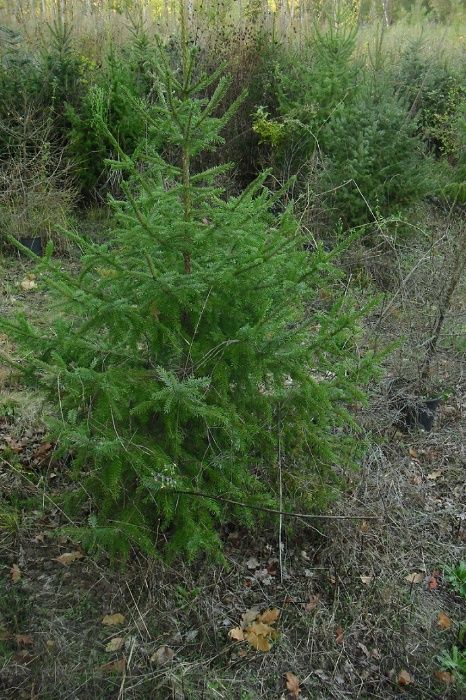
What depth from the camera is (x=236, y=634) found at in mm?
3109

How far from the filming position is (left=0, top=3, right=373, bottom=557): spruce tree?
2.79 meters

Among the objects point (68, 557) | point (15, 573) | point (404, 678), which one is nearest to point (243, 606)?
point (404, 678)

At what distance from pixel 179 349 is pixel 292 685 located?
163 cm

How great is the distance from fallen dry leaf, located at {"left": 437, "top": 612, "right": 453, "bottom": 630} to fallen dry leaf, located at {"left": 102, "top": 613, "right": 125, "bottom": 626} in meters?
1.64

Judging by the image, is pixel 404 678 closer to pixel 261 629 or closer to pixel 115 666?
pixel 261 629

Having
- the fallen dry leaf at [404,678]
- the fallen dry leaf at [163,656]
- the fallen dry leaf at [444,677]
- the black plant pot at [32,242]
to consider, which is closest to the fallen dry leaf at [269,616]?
the fallen dry leaf at [163,656]

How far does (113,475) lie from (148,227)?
1.08 meters

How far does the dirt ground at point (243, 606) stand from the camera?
2.90 metres

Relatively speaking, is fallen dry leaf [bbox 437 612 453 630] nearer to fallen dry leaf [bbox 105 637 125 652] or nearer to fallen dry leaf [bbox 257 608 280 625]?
fallen dry leaf [bbox 257 608 280 625]

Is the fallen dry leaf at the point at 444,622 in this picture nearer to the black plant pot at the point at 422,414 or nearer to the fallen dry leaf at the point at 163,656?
the fallen dry leaf at the point at 163,656

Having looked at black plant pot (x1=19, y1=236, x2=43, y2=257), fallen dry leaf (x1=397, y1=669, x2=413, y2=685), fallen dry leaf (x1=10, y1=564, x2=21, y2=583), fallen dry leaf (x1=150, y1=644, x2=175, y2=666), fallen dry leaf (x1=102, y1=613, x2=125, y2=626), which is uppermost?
black plant pot (x1=19, y1=236, x2=43, y2=257)

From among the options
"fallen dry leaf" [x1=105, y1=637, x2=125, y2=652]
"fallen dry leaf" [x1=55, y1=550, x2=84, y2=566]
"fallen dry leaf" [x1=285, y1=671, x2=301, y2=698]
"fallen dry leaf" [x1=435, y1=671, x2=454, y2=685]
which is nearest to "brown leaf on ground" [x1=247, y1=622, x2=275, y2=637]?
"fallen dry leaf" [x1=285, y1=671, x2=301, y2=698]

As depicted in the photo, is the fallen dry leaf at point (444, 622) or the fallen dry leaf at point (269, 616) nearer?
the fallen dry leaf at point (269, 616)

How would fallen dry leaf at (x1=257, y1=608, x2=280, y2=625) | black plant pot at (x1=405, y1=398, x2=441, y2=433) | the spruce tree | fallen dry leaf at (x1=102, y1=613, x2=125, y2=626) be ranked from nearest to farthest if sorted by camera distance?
the spruce tree
fallen dry leaf at (x1=102, y1=613, x2=125, y2=626)
fallen dry leaf at (x1=257, y1=608, x2=280, y2=625)
black plant pot at (x1=405, y1=398, x2=441, y2=433)
